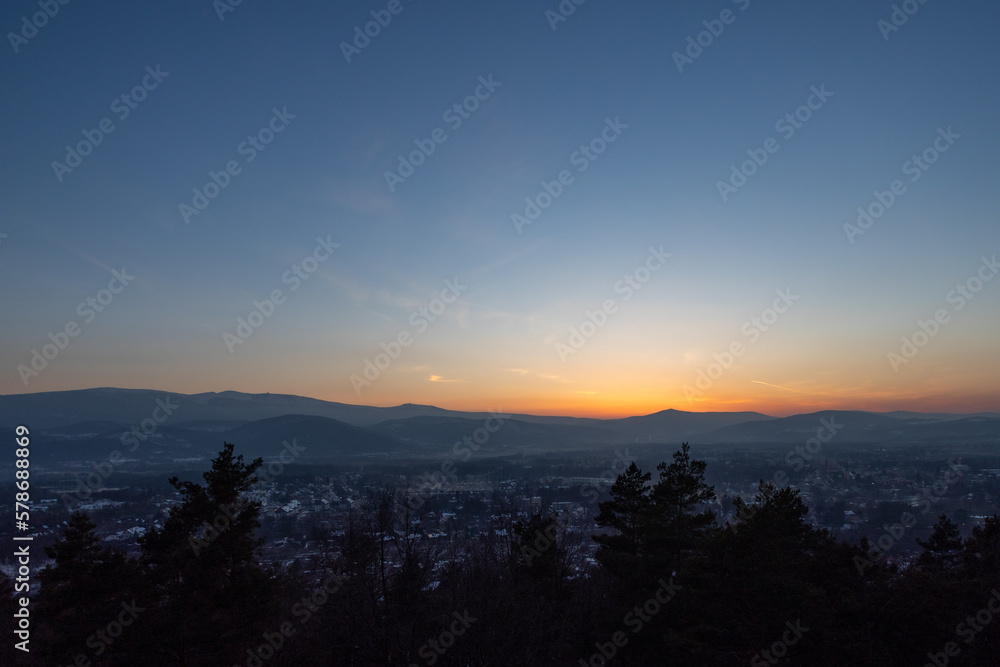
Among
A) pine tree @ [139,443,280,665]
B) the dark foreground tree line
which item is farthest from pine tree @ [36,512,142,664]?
pine tree @ [139,443,280,665]

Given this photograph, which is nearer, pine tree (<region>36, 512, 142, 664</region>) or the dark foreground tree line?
the dark foreground tree line

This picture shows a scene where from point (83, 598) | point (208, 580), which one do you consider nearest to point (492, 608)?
point (208, 580)

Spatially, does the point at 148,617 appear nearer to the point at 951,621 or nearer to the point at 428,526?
the point at 951,621

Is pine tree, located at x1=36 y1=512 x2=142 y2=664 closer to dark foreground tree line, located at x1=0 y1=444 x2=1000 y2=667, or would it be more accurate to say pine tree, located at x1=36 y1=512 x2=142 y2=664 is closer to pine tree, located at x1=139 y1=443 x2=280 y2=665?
dark foreground tree line, located at x1=0 y1=444 x2=1000 y2=667

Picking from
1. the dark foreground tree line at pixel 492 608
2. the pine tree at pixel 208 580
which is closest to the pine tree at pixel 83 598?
the dark foreground tree line at pixel 492 608

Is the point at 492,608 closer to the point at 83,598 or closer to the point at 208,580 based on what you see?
the point at 208,580

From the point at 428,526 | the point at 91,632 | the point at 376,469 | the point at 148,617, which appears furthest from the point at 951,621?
the point at 376,469

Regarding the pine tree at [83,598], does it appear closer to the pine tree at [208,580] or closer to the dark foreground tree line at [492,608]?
the dark foreground tree line at [492,608]

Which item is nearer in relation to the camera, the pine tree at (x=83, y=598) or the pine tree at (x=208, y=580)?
the pine tree at (x=208, y=580)
